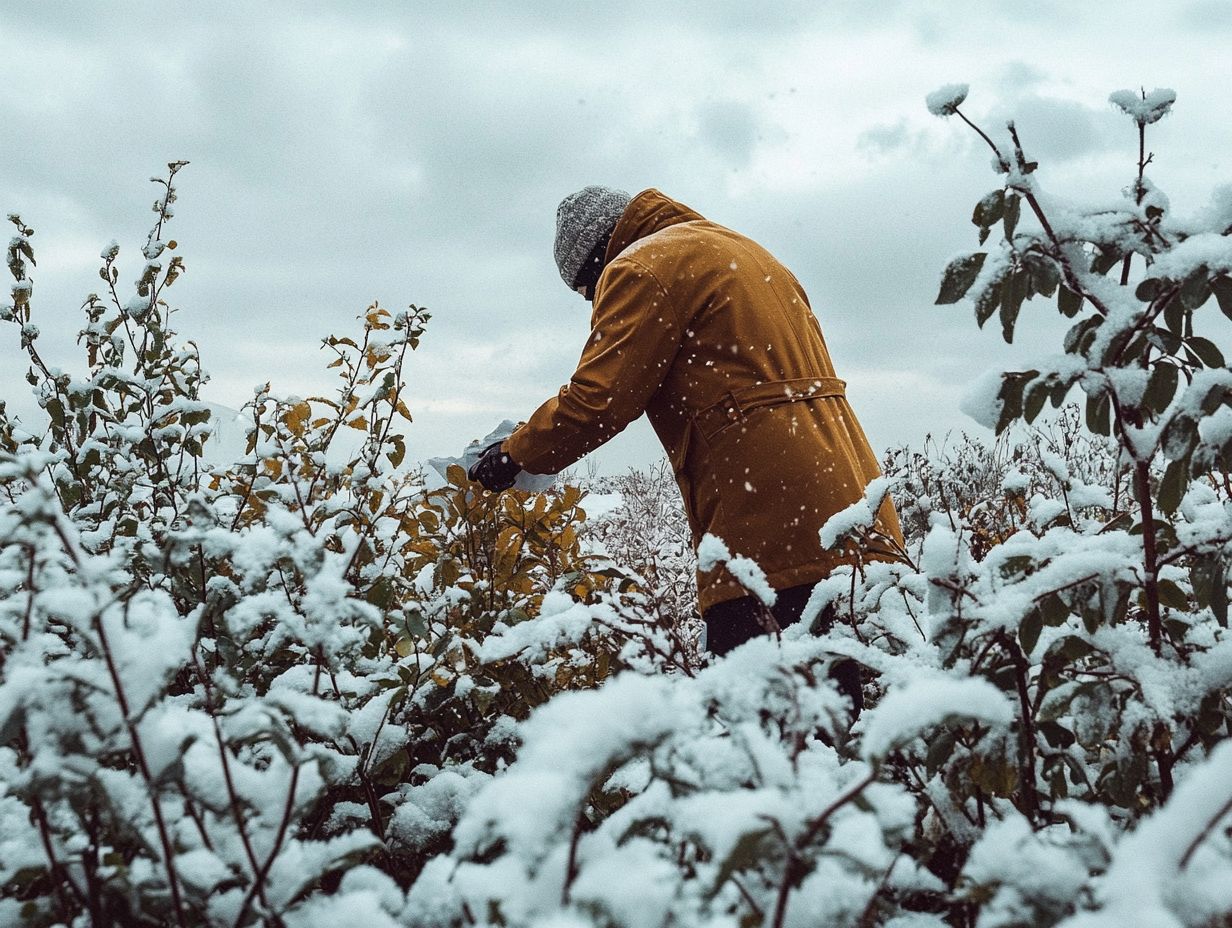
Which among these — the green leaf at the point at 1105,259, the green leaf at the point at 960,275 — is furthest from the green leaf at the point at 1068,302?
the green leaf at the point at 960,275

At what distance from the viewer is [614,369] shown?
2.74m

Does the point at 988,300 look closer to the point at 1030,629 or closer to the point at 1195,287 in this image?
the point at 1195,287

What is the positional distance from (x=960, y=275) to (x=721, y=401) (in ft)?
4.61

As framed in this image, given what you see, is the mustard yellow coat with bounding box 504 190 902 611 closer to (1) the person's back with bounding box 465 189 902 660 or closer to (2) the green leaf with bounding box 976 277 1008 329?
(1) the person's back with bounding box 465 189 902 660

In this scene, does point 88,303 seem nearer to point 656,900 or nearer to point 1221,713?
point 656,900

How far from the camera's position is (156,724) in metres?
1.00

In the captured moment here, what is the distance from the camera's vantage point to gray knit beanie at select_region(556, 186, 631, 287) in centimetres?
330

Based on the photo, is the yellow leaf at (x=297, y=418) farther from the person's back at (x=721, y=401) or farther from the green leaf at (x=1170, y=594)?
the green leaf at (x=1170, y=594)

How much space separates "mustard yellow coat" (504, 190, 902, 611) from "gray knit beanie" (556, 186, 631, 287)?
0.48m

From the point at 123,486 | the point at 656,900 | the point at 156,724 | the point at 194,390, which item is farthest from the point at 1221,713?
the point at 194,390

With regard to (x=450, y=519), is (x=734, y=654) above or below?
below

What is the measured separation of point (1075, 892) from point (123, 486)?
93.2 inches

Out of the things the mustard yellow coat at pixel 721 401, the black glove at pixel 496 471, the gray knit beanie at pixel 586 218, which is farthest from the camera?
the gray knit beanie at pixel 586 218

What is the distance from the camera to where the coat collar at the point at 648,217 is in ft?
10.5
